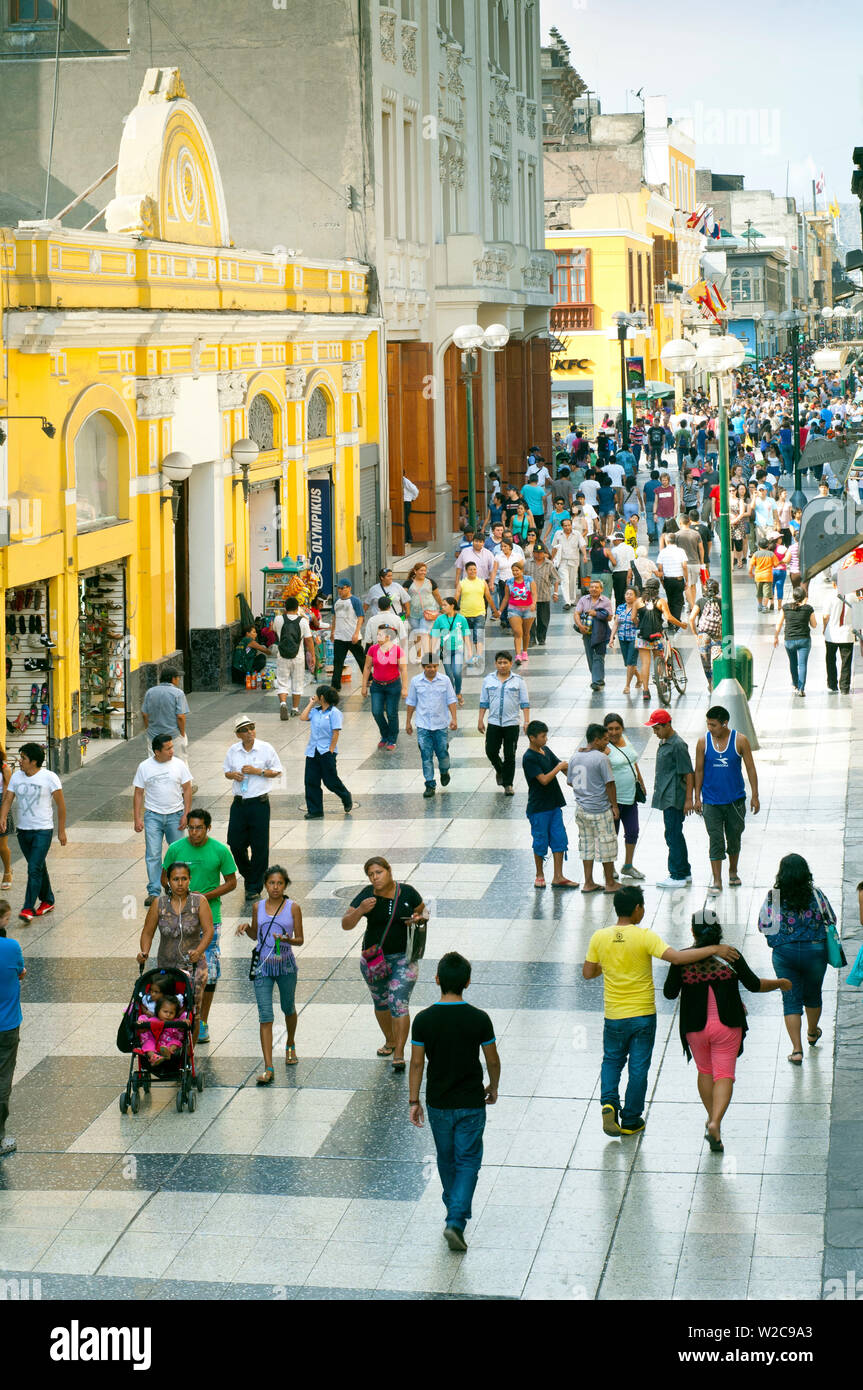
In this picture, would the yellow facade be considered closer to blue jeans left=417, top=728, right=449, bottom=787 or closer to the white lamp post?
the white lamp post

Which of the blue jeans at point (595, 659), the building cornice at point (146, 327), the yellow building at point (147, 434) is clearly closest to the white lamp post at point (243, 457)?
the yellow building at point (147, 434)

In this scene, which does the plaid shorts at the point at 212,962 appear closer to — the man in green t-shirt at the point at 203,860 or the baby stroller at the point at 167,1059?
the man in green t-shirt at the point at 203,860

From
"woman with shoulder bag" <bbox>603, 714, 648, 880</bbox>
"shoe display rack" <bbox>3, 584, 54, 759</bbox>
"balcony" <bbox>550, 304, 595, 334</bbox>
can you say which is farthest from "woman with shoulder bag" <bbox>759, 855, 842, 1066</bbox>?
"balcony" <bbox>550, 304, 595, 334</bbox>

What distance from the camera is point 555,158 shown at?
81875 mm

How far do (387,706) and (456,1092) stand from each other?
11.5 meters

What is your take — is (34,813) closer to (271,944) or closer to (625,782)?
(271,944)

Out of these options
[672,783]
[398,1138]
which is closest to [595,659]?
[672,783]

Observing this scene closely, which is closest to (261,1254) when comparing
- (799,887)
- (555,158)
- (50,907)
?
(799,887)

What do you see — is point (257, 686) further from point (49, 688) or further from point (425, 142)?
point (425, 142)

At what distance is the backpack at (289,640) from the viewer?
2214 cm

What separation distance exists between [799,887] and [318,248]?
963 inches

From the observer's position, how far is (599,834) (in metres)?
14.3

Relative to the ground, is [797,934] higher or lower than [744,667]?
lower

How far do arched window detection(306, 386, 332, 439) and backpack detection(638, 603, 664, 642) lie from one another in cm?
953
